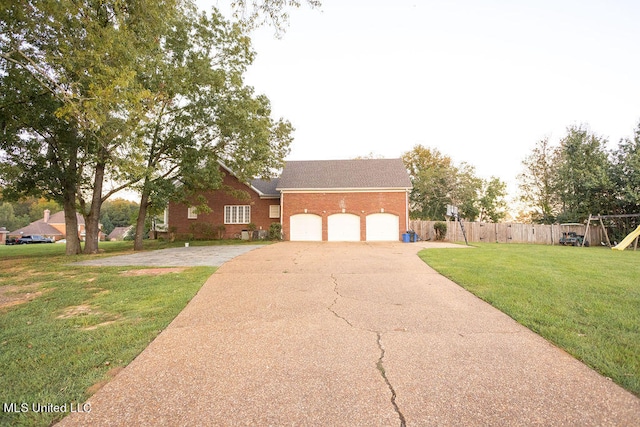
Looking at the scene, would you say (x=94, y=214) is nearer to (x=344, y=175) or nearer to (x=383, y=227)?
(x=344, y=175)

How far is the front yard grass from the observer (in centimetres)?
296

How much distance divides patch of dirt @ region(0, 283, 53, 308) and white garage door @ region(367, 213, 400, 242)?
59.2ft

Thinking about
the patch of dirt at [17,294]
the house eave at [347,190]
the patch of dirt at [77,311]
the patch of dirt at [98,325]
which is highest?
the house eave at [347,190]

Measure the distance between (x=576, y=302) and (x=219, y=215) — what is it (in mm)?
23669

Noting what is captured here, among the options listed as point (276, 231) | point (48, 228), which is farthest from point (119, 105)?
point (48, 228)

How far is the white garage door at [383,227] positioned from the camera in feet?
73.6

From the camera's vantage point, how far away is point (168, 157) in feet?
60.1

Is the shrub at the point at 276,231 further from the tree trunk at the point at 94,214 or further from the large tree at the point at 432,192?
the large tree at the point at 432,192

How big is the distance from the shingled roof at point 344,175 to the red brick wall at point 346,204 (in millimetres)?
567

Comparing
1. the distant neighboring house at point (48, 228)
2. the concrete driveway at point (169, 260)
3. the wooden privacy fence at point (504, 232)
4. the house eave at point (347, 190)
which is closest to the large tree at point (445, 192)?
the wooden privacy fence at point (504, 232)

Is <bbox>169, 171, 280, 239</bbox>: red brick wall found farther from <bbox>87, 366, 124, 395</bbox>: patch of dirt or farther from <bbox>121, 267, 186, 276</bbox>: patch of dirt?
<bbox>87, 366, 124, 395</bbox>: patch of dirt

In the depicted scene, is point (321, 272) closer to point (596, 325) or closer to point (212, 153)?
point (596, 325)

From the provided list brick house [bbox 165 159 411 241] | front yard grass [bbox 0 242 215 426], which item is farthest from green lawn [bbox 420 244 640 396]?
brick house [bbox 165 159 411 241]

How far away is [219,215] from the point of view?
25.8 metres
